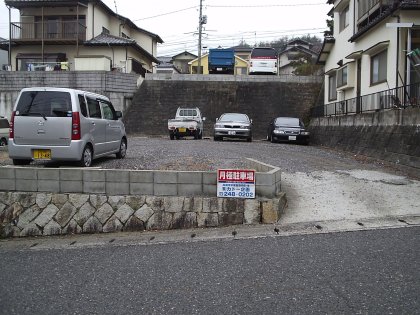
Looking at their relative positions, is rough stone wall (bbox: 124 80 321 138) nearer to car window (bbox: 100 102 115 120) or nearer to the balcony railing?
the balcony railing

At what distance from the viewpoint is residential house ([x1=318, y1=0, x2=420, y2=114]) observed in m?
11.7

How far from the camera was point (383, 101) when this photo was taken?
11445 mm

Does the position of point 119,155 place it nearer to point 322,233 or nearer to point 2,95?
point 322,233

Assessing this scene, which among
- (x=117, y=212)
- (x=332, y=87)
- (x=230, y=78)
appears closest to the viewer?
(x=117, y=212)

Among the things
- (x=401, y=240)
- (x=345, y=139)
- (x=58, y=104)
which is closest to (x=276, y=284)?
(x=401, y=240)

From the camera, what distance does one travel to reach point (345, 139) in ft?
44.1

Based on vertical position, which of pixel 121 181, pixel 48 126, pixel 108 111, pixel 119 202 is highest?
pixel 108 111

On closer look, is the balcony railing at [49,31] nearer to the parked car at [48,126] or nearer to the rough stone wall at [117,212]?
the parked car at [48,126]

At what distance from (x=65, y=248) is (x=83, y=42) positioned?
23416 millimetres

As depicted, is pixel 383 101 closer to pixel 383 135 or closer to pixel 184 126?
pixel 383 135

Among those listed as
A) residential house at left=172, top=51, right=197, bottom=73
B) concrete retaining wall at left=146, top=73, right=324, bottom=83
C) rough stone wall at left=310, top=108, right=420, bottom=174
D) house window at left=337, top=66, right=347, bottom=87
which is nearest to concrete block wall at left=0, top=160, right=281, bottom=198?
rough stone wall at left=310, top=108, right=420, bottom=174

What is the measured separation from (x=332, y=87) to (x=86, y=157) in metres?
16.3

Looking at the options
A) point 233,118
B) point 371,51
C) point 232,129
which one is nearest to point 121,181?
point 232,129

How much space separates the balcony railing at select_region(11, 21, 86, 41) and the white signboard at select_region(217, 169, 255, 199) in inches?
914
